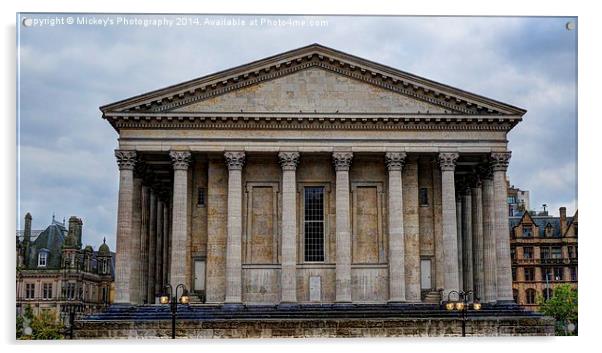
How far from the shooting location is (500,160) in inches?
1903

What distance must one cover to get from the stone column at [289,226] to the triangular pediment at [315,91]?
2.66 m

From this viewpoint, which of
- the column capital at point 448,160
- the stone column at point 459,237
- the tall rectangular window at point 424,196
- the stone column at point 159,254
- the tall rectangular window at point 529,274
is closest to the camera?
the column capital at point 448,160

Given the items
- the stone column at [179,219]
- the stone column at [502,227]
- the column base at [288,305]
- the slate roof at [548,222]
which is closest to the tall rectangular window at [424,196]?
the stone column at [502,227]

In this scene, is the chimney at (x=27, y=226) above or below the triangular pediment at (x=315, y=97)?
below

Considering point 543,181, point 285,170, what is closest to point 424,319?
point 543,181

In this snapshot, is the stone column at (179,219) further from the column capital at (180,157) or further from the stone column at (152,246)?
the stone column at (152,246)

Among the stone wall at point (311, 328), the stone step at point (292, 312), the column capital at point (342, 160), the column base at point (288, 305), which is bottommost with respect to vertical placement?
the stone wall at point (311, 328)

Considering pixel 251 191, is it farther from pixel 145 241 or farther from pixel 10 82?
pixel 10 82

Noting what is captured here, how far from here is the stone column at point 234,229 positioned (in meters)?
47.2

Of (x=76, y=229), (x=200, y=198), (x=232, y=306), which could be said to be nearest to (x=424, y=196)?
(x=200, y=198)

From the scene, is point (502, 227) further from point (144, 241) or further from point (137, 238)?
point (144, 241)

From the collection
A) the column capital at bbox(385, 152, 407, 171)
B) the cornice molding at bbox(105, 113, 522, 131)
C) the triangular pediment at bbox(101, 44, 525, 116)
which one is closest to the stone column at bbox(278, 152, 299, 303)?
the cornice molding at bbox(105, 113, 522, 131)
